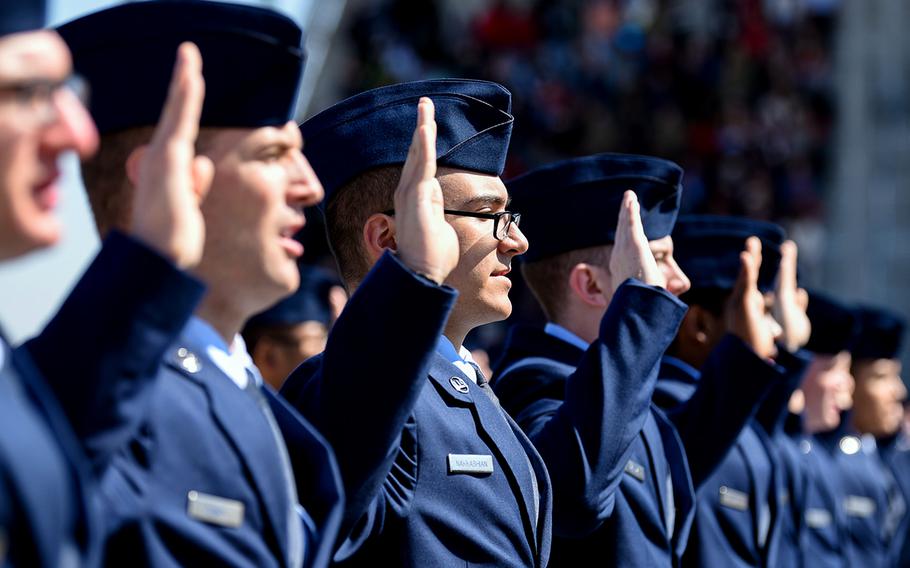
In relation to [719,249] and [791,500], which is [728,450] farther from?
[791,500]

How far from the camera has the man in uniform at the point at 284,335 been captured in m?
6.00

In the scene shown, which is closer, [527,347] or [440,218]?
[440,218]

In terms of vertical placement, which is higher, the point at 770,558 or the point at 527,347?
the point at 527,347

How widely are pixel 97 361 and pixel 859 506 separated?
244 inches

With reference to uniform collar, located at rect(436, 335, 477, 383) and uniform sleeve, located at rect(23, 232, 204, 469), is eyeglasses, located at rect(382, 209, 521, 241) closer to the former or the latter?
uniform collar, located at rect(436, 335, 477, 383)

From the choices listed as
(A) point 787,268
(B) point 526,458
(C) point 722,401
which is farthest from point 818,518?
(B) point 526,458

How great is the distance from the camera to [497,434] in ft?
11.9

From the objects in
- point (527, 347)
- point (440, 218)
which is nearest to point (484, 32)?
point (527, 347)

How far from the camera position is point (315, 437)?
287 cm

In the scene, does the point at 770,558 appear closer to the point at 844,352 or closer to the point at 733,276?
the point at 733,276

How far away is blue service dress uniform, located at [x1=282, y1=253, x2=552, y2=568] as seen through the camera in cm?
293

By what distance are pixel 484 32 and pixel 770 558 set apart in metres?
13.2

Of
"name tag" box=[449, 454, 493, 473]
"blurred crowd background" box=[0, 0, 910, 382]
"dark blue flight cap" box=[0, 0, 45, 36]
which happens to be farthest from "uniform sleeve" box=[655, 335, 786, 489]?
"blurred crowd background" box=[0, 0, 910, 382]

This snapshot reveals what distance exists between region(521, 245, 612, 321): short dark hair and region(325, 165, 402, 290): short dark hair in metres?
1.04
